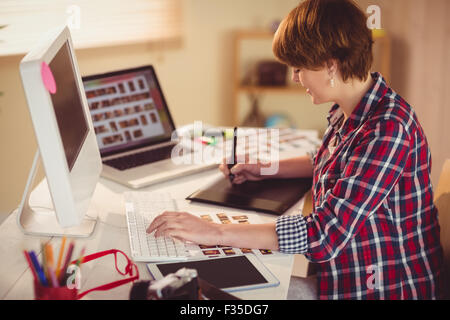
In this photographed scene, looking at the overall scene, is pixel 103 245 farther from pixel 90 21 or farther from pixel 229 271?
pixel 90 21

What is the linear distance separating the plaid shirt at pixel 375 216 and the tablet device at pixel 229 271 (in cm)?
9

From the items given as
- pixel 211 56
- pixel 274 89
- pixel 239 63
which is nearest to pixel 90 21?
pixel 211 56

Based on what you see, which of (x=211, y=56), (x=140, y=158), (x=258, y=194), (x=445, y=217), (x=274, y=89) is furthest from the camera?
(x=211, y=56)

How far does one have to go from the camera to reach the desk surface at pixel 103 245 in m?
1.04

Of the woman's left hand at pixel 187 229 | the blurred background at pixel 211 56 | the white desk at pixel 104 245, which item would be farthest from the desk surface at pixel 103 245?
the blurred background at pixel 211 56

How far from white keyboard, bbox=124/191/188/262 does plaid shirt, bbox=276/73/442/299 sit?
0.81ft

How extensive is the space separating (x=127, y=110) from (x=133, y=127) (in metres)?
0.06

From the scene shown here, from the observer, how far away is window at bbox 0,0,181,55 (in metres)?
2.68

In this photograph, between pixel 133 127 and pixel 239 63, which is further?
pixel 239 63

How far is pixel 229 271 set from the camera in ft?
3.60

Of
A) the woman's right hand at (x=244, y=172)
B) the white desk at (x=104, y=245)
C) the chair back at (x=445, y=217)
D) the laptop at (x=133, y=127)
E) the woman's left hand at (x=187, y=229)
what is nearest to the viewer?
the white desk at (x=104, y=245)

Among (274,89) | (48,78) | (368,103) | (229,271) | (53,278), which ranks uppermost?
(48,78)

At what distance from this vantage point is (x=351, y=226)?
1.10m

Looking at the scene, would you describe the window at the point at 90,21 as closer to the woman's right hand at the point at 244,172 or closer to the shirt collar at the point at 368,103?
the woman's right hand at the point at 244,172
